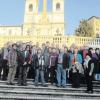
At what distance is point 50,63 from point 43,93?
6.37 ft

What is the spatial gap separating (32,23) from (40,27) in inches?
262

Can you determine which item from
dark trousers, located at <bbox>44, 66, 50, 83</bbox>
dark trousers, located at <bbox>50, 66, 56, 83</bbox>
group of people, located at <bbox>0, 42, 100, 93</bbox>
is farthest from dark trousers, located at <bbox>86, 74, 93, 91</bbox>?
dark trousers, located at <bbox>44, 66, 50, 83</bbox>

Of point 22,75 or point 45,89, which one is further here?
point 22,75

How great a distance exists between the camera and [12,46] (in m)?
15.0

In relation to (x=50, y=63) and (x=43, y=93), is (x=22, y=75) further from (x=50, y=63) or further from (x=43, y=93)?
(x=43, y=93)

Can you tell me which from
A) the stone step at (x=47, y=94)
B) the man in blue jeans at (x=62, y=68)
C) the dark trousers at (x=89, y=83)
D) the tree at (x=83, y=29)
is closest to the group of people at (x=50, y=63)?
the man in blue jeans at (x=62, y=68)

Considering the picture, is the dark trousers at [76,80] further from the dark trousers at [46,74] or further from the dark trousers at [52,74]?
the dark trousers at [46,74]

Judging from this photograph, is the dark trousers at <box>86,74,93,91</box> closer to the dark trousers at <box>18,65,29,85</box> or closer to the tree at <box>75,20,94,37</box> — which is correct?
the dark trousers at <box>18,65,29,85</box>

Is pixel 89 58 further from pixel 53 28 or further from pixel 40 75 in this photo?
pixel 53 28

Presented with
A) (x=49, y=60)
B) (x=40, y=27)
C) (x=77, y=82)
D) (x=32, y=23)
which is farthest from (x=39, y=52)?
(x=32, y=23)

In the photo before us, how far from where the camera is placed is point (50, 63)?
1501cm

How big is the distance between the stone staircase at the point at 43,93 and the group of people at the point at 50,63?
46cm

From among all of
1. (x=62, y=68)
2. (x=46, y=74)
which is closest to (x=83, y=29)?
(x=46, y=74)

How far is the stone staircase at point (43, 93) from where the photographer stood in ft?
43.1
